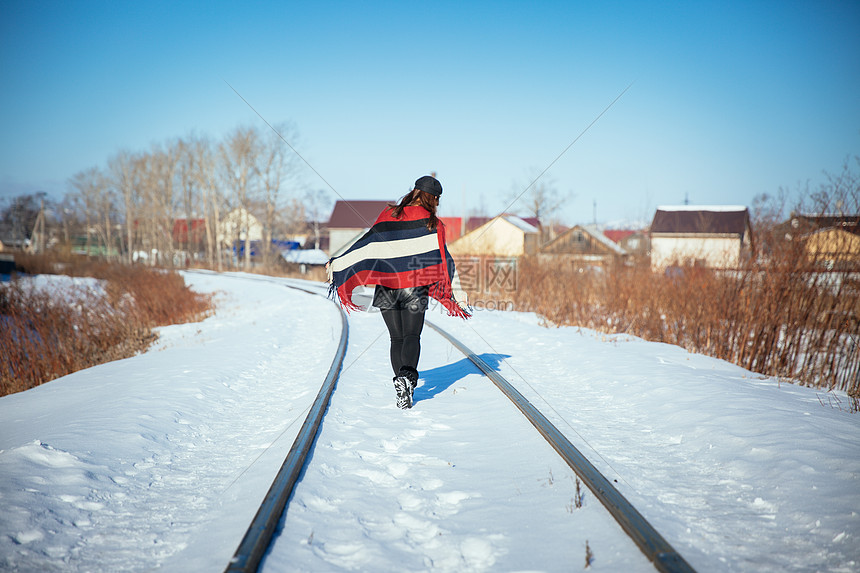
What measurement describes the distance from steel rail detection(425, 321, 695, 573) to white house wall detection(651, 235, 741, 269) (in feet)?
20.4

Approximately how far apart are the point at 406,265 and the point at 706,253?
778 centimetres

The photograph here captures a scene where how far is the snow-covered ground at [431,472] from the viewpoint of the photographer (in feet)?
7.69

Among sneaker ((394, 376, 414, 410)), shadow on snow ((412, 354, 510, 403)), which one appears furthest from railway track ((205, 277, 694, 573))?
shadow on snow ((412, 354, 510, 403))

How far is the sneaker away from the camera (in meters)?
4.53

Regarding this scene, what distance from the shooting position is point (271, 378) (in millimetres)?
6297

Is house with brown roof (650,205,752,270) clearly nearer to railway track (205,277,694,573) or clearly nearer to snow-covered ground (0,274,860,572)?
snow-covered ground (0,274,860,572)

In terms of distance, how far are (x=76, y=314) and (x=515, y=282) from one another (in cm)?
1205

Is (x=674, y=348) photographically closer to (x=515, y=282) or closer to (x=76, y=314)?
(x=515, y=282)

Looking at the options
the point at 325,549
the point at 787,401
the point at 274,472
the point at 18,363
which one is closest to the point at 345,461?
the point at 274,472

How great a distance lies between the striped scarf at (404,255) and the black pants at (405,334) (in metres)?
0.27

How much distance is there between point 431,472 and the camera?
323 cm

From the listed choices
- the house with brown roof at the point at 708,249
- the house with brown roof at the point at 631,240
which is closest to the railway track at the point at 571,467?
the house with brown roof at the point at 708,249

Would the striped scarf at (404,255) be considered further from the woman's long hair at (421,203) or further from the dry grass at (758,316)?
the dry grass at (758,316)

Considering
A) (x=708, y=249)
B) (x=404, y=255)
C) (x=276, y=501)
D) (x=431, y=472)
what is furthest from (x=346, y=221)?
(x=276, y=501)
